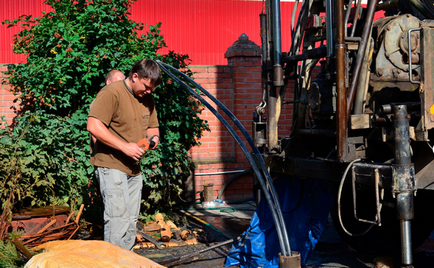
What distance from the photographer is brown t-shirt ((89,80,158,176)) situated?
3.80m

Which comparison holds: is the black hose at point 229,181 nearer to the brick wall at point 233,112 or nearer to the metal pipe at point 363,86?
the brick wall at point 233,112

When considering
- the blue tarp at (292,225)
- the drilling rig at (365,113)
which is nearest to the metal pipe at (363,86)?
the drilling rig at (365,113)

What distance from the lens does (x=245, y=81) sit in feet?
27.5

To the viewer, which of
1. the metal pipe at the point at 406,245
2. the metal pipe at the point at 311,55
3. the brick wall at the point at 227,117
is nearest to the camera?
the metal pipe at the point at 406,245

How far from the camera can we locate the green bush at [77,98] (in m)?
5.71

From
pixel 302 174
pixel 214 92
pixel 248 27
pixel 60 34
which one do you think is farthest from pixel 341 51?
pixel 248 27

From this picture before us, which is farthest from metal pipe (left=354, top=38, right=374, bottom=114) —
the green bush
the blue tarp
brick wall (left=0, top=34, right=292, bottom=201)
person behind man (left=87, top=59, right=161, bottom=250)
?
brick wall (left=0, top=34, right=292, bottom=201)

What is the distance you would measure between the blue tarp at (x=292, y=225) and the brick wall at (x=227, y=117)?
339 cm

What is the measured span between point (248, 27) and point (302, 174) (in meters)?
10.5

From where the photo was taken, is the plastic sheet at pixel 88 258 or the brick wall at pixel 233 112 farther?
the brick wall at pixel 233 112

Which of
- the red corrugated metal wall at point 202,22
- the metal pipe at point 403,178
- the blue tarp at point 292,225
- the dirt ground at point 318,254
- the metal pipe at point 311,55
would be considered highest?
the red corrugated metal wall at point 202,22

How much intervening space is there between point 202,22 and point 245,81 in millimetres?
5897

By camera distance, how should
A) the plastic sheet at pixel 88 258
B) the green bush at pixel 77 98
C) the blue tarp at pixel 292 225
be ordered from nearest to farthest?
the plastic sheet at pixel 88 258, the blue tarp at pixel 292 225, the green bush at pixel 77 98

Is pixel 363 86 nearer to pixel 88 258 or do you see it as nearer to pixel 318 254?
pixel 318 254
